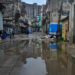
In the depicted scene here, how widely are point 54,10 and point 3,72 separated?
41.1 metres

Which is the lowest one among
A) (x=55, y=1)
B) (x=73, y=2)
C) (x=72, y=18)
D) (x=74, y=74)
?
(x=74, y=74)

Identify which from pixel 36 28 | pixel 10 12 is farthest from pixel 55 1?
pixel 36 28

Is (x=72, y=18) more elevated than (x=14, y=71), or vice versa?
(x=72, y=18)

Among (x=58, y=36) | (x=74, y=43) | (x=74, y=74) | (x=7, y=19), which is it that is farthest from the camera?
(x=7, y=19)

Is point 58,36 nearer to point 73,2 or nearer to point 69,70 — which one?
point 73,2

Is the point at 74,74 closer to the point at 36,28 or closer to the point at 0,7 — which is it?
the point at 0,7

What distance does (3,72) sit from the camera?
20.1 ft

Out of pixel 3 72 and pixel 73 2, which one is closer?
pixel 3 72

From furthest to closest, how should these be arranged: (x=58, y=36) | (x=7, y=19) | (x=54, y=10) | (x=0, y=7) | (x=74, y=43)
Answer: (x=54, y=10)
(x=7, y=19)
(x=0, y=7)
(x=58, y=36)
(x=74, y=43)

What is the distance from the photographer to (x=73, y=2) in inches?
595

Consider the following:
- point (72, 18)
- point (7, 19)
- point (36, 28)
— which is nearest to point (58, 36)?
point (72, 18)

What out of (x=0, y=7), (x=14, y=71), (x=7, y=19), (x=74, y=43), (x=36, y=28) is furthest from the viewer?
(x=36, y=28)

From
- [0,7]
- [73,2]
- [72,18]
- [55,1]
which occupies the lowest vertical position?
[72,18]

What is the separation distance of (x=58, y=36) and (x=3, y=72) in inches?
672
